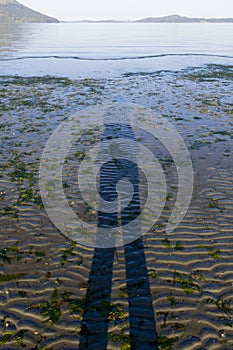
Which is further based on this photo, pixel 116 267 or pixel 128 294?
pixel 116 267

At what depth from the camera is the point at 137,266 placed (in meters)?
8.31

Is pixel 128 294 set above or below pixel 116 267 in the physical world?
below

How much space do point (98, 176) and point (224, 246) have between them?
20.1 ft

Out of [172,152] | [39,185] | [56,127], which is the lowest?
[39,185]

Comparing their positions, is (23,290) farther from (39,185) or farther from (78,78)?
(78,78)

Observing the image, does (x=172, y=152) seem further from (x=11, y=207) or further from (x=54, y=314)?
(x=54, y=314)

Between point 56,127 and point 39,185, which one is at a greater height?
point 56,127

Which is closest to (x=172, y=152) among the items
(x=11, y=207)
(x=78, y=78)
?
(x=11, y=207)

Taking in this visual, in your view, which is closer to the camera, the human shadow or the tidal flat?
the human shadow

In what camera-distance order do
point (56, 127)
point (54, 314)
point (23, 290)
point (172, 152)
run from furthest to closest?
point (56, 127) → point (172, 152) → point (23, 290) → point (54, 314)

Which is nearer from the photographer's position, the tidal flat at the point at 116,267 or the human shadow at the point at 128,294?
the human shadow at the point at 128,294

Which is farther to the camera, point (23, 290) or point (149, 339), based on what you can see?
point (23, 290)

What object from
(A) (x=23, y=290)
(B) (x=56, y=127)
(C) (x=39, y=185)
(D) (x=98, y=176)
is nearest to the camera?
(A) (x=23, y=290)

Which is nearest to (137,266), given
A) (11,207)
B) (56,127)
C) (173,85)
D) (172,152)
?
(11,207)
